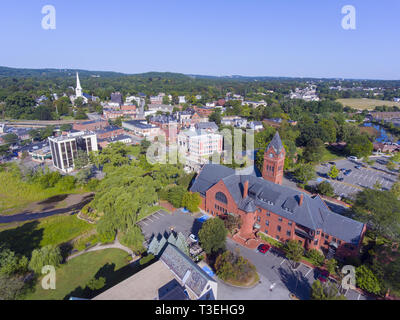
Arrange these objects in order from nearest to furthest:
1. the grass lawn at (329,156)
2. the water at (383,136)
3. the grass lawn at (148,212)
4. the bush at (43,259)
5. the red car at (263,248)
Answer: the bush at (43,259), the red car at (263,248), the grass lawn at (148,212), the grass lawn at (329,156), the water at (383,136)

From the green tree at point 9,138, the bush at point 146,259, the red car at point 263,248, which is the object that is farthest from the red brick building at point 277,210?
the green tree at point 9,138

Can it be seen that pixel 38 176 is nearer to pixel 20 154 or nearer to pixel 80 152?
pixel 80 152

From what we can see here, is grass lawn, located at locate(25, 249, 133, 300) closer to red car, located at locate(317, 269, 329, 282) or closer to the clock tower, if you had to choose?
red car, located at locate(317, 269, 329, 282)

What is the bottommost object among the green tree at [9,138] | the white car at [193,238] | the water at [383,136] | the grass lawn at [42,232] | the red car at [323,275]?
the grass lawn at [42,232]

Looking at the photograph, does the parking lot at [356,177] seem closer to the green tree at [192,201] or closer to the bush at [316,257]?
the bush at [316,257]

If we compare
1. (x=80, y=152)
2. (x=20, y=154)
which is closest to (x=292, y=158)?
(x=80, y=152)

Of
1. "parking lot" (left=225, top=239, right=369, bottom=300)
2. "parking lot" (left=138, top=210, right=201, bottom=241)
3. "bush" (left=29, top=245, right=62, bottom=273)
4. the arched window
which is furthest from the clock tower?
"bush" (left=29, top=245, right=62, bottom=273)

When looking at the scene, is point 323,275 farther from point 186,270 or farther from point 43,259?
point 43,259
